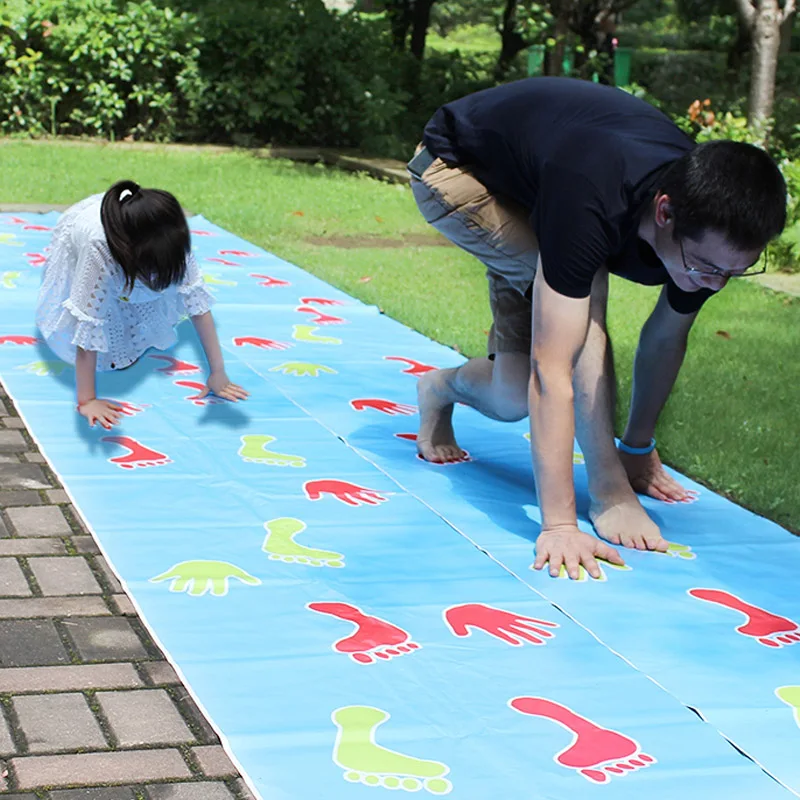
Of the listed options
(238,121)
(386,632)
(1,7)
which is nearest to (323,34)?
Result: (238,121)

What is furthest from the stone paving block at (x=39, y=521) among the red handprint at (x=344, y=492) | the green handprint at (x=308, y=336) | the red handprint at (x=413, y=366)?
the green handprint at (x=308, y=336)

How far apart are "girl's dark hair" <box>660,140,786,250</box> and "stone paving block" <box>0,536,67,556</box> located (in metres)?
1.84

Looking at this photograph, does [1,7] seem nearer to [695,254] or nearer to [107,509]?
[107,509]

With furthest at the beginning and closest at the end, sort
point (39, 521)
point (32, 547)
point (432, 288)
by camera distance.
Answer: point (432, 288) < point (39, 521) < point (32, 547)

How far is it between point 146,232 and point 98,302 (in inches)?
18.1

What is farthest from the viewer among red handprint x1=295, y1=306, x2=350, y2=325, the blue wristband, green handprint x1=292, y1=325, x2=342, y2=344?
red handprint x1=295, y1=306, x2=350, y2=325

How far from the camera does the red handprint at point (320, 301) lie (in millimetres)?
6711

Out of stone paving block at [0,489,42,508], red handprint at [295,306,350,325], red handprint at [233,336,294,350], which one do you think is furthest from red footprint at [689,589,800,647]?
red handprint at [295,306,350,325]

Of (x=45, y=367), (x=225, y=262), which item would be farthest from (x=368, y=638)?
(x=225, y=262)

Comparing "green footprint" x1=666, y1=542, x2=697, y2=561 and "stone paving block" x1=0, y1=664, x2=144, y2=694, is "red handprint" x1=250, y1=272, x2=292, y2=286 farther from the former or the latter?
"stone paving block" x1=0, y1=664, x2=144, y2=694

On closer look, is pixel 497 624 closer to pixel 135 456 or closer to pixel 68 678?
pixel 68 678

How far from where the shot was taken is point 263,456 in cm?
436

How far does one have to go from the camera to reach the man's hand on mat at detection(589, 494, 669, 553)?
3.75 m

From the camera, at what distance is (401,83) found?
53.7 ft
